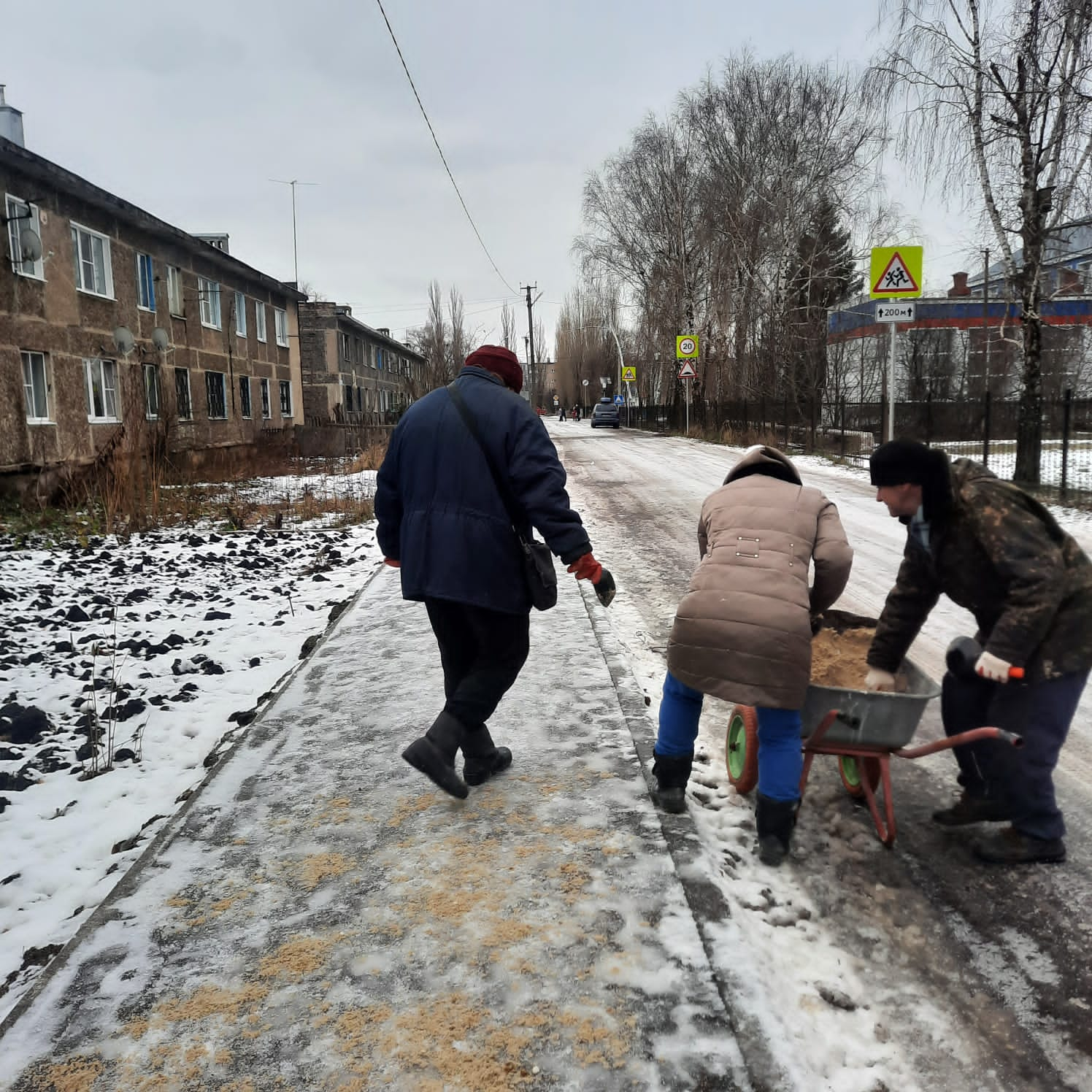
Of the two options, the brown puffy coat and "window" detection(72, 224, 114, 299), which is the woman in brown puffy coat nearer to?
the brown puffy coat

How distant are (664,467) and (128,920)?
15.8 metres

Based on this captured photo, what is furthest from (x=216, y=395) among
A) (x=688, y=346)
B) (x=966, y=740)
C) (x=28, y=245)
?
(x=966, y=740)

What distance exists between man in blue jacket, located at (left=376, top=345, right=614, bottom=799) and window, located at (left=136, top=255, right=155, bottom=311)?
19344 mm

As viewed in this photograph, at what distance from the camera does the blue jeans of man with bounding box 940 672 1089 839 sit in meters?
2.83

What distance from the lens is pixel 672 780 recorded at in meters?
3.26

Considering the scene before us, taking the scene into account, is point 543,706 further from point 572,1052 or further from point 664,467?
point 664,467

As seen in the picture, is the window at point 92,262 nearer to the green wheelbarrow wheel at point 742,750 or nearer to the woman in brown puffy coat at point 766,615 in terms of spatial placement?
the green wheelbarrow wheel at point 742,750

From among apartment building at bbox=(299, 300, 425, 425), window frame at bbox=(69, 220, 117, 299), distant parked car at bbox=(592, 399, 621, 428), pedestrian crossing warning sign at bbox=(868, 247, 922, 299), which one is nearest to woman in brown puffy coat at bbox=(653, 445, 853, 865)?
pedestrian crossing warning sign at bbox=(868, 247, 922, 299)

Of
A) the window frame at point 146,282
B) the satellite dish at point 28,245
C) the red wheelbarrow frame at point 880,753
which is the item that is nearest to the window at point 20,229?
the satellite dish at point 28,245

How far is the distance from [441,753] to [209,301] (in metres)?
23.9

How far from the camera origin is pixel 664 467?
17797mm

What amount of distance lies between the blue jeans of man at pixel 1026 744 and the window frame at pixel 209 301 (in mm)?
23678

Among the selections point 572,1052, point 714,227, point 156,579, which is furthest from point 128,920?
point 714,227

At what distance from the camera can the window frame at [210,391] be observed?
23.8m
